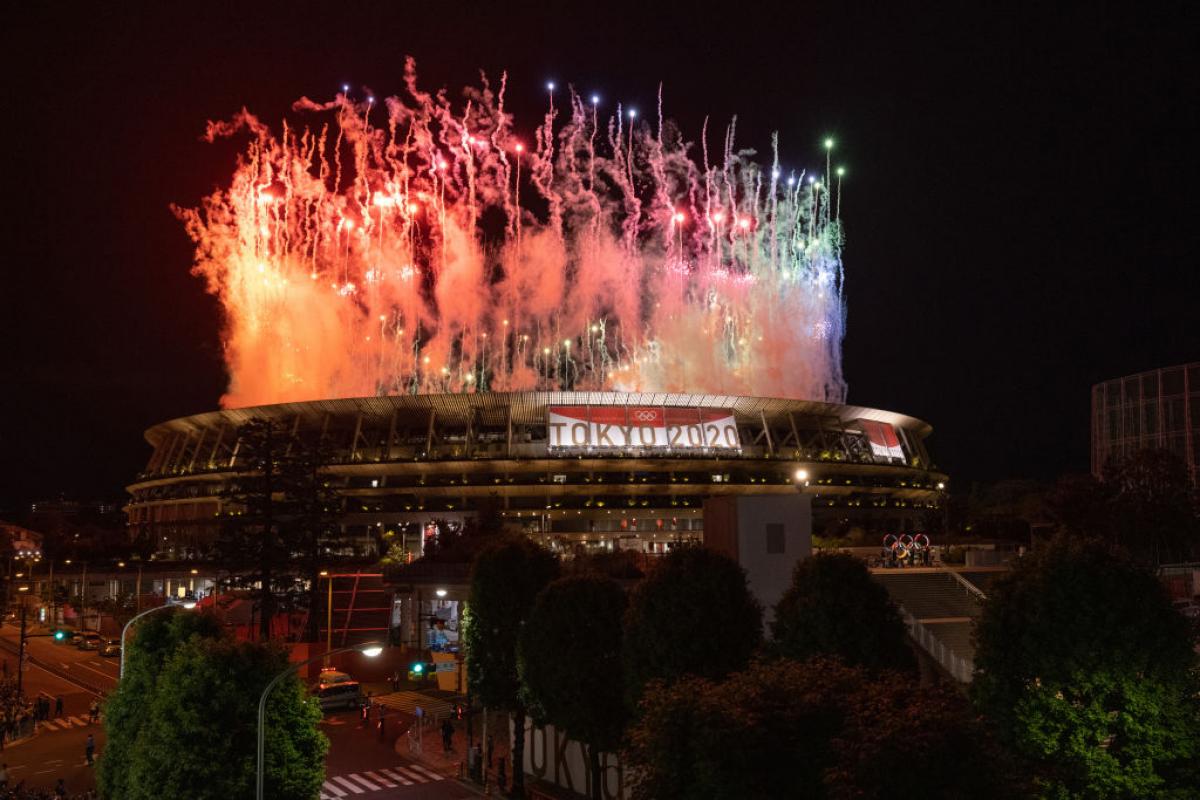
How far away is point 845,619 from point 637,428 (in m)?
69.9

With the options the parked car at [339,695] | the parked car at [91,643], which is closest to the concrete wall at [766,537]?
the parked car at [339,695]

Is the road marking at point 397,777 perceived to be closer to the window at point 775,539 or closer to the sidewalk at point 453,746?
the sidewalk at point 453,746

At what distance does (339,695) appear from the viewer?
170 ft

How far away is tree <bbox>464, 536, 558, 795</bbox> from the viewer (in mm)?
36406

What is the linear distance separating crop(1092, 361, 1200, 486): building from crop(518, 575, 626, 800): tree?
74767 millimetres

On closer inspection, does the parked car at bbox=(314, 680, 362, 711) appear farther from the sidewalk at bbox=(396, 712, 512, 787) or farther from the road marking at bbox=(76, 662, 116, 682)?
the road marking at bbox=(76, 662, 116, 682)

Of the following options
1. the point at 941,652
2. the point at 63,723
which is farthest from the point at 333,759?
the point at 941,652

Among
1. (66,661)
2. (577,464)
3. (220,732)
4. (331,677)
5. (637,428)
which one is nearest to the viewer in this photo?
(220,732)

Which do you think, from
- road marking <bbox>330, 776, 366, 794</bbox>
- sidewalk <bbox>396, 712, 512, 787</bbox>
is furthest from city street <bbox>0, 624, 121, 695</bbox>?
road marking <bbox>330, 776, 366, 794</bbox>

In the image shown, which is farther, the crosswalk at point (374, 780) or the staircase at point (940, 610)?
the staircase at point (940, 610)

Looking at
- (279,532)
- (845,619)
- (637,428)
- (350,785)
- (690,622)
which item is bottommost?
(350,785)

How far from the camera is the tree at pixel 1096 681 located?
1955 centimetres

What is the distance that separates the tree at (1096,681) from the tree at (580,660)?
11842 millimetres

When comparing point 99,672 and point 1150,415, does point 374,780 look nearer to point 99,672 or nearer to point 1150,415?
point 99,672
